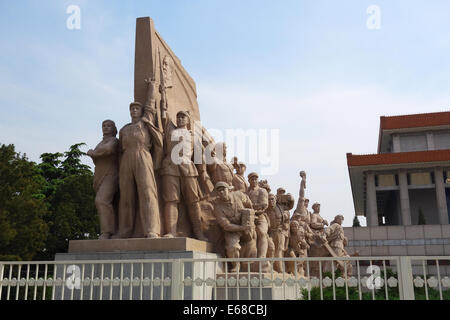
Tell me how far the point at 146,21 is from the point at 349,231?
20152 mm

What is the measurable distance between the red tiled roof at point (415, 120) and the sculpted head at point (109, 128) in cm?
2667

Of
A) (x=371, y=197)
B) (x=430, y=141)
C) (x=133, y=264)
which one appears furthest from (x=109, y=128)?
(x=430, y=141)

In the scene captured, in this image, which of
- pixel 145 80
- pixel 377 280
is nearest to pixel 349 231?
pixel 145 80

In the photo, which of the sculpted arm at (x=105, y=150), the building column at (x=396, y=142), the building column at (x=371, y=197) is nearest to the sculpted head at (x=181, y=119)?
the sculpted arm at (x=105, y=150)

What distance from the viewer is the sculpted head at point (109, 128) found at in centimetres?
710

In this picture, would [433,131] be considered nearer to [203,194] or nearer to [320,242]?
[320,242]

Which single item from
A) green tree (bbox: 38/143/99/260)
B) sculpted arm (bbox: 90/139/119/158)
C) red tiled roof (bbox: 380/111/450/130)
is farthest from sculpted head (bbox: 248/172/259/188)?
red tiled roof (bbox: 380/111/450/130)

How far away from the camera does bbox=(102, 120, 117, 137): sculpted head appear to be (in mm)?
7103

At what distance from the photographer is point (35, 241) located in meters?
18.3

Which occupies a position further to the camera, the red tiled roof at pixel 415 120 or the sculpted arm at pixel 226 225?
the red tiled roof at pixel 415 120

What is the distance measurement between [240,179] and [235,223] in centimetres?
206

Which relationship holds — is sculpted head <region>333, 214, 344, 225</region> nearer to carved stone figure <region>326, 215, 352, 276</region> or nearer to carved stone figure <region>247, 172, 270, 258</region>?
carved stone figure <region>326, 215, 352, 276</region>

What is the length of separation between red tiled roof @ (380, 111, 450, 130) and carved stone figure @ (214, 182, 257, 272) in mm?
25973

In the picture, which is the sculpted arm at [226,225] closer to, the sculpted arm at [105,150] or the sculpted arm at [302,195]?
the sculpted arm at [105,150]
